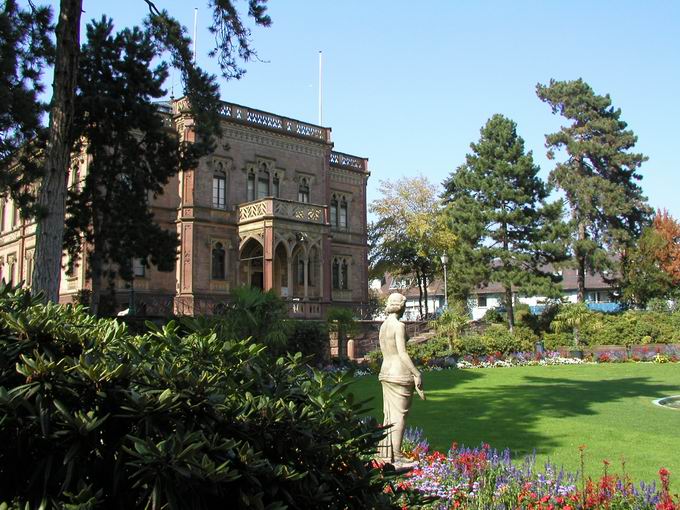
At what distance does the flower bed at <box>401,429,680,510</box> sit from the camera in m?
6.07

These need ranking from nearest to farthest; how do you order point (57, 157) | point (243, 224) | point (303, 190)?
point (57, 157) < point (243, 224) < point (303, 190)

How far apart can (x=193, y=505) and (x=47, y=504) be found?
1.92ft

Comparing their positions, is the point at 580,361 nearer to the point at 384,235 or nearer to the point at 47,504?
the point at 384,235

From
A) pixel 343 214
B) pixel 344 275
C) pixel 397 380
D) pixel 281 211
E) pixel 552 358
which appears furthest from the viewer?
pixel 343 214

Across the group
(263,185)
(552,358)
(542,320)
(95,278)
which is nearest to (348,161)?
(263,185)

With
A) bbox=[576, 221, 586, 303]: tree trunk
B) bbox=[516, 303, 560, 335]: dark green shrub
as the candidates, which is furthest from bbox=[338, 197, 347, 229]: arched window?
bbox=[576, 221, 586, 303]: tree trunk

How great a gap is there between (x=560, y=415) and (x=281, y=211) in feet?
69.9

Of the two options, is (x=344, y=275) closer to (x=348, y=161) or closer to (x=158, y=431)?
(x=348, y=161)

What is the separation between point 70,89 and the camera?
42.9 ft

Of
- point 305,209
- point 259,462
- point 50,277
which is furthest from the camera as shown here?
point 305,209

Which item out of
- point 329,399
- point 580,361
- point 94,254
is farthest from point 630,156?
point 329,399

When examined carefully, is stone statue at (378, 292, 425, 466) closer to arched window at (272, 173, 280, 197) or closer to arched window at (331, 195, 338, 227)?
arched window at (272, 173, 280, 197)

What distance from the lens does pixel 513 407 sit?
1560 cm

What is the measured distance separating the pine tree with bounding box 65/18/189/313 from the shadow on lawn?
36.5 feet
